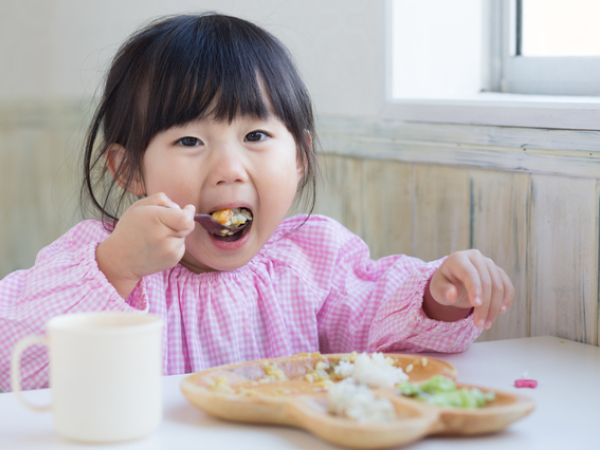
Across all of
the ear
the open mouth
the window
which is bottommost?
the open mouth

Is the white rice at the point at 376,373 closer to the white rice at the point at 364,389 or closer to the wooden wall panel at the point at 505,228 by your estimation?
the white rice at the point at 364,389

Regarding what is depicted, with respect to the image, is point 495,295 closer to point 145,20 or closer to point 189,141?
point 189,141

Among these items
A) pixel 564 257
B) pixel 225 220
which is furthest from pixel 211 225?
pixel 564 257

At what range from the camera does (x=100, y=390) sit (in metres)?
0.56

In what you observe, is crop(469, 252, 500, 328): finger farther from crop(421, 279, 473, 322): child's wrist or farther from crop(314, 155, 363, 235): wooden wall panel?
crop(314, 155, 363, 235): wooden wall panel

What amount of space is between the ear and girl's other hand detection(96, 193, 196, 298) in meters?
0.20

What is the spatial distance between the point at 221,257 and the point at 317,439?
1.56 ft

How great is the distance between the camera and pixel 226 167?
979 millimetres

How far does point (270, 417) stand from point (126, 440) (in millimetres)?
120

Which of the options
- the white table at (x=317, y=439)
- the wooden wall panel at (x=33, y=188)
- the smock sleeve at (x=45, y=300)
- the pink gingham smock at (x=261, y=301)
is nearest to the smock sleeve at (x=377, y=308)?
the pink gingham smock at (x=261, y=301)

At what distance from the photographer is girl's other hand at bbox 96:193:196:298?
0.83 meters

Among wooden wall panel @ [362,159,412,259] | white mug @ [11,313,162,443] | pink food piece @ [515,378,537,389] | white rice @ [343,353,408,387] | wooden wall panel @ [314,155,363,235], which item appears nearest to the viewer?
white mug @ [11,313,162,443]

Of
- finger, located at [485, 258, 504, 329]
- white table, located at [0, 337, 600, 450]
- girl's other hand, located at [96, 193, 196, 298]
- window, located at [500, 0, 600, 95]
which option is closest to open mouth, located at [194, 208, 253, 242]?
girl's other hand, located at [96, 193, 196, 298]

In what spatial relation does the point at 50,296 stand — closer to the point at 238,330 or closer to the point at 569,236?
the point at 238,330
